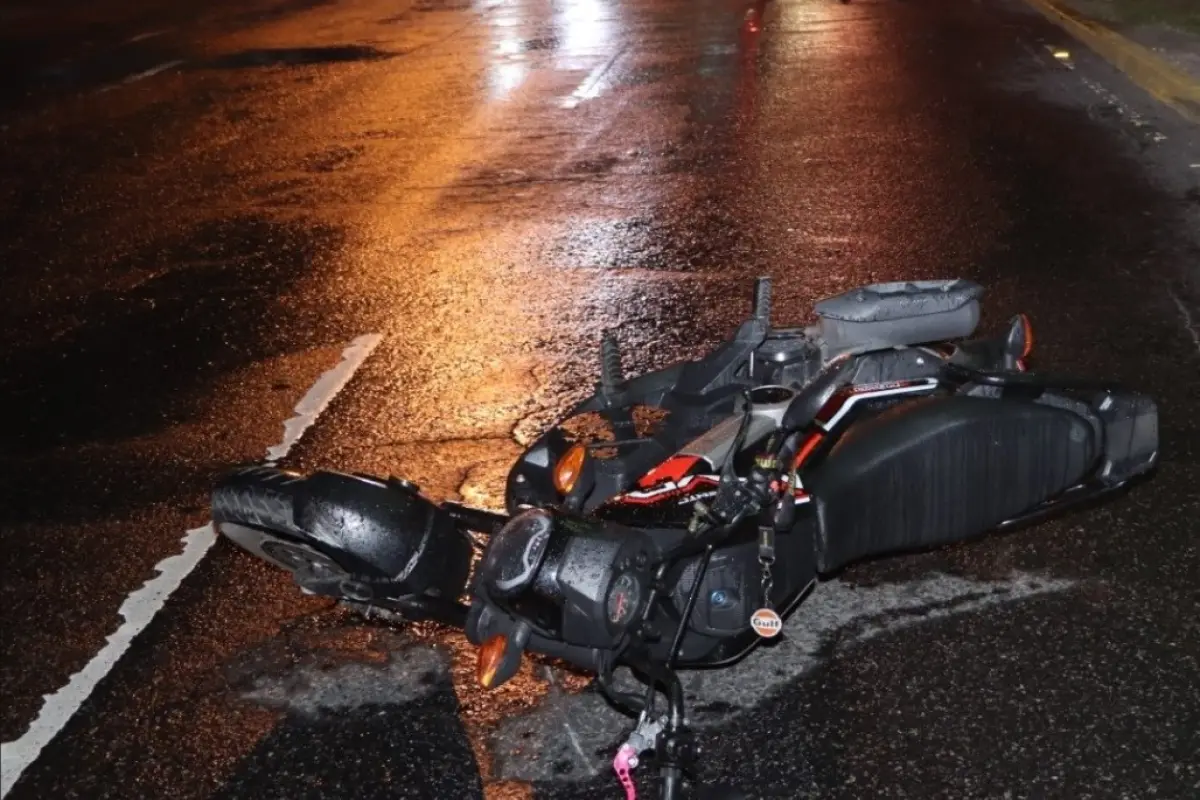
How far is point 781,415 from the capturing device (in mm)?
3512

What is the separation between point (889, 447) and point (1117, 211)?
17.5ft

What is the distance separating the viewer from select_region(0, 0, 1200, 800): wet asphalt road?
3.63 meters

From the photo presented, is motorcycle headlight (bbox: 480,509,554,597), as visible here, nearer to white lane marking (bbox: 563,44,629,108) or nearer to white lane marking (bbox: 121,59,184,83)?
white lane marking (bbox: 563,44,629,108)

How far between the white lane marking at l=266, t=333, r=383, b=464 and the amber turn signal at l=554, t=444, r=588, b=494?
2049mm

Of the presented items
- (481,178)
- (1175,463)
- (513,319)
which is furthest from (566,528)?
(481,178)

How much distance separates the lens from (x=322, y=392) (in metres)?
6.02

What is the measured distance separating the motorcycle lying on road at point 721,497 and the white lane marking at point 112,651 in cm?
82

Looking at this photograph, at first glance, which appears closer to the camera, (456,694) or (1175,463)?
(456,694)

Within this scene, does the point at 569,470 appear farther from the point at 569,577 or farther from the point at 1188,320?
the point at 1188,320

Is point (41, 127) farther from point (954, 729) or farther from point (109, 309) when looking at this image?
point (954, 729)

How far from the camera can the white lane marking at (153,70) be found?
15.0m

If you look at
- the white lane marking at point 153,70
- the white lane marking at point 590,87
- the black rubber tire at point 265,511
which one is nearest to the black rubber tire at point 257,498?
the black rubber tire at point 265,511

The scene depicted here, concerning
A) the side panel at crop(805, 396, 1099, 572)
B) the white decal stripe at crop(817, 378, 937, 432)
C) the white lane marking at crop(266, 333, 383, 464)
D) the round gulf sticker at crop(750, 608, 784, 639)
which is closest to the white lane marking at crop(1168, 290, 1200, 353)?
the side panel at crop(805, 396, 1099, 572)

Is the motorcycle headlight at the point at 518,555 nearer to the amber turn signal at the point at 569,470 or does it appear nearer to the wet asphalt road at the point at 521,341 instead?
the amber turn signal at the point at 569,470
